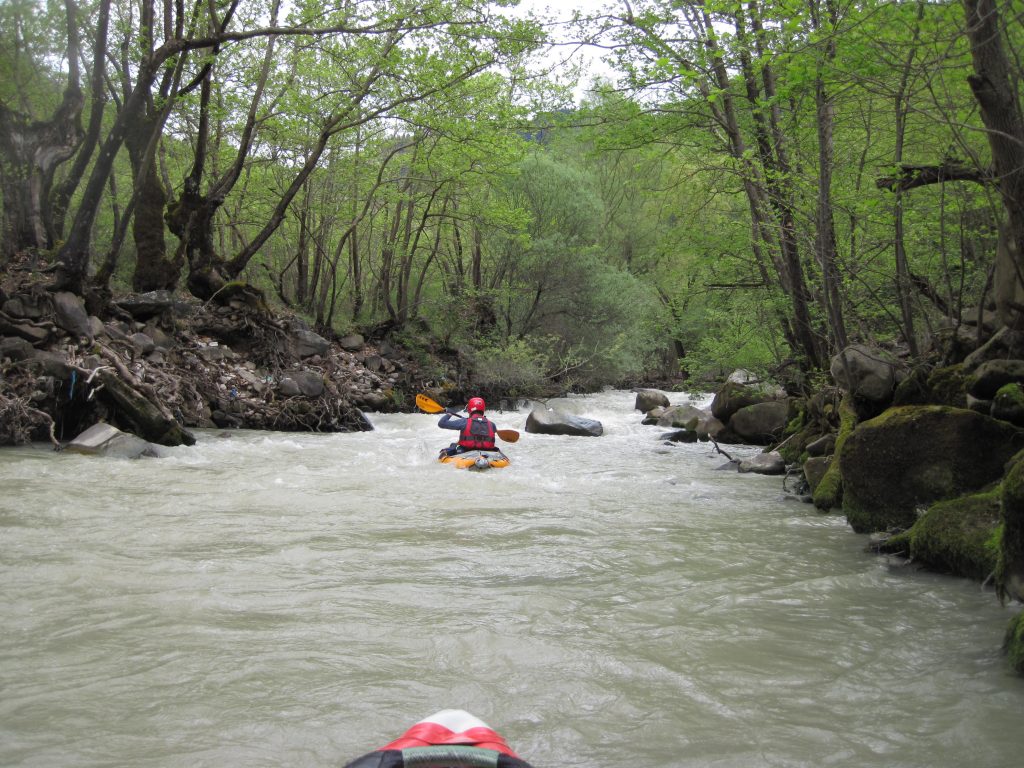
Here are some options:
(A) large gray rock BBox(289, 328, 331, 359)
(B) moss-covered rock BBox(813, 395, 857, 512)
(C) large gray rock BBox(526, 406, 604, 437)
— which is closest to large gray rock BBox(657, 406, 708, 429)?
(C) large gray rock BBox(526, 406, 604, 437)

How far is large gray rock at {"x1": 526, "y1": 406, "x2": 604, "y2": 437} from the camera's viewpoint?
1376 cm

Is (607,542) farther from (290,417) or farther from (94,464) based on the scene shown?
(290,417)

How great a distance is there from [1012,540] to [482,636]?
8.72 ft

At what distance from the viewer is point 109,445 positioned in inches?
349

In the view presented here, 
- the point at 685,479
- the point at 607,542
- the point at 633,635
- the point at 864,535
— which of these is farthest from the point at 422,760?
the point at 685,479

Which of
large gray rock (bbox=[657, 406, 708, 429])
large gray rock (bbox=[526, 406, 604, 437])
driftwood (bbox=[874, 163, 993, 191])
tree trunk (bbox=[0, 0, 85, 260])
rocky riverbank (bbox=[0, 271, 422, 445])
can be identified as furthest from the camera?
large gray rock (bbox=[657, 406, 708, 429])

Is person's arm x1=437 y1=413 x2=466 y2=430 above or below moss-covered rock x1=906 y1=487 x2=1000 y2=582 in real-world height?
below

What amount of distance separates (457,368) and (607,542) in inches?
526

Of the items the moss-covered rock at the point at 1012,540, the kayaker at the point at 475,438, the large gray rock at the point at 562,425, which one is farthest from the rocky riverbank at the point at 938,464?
the large gray rock at the point at 562,425

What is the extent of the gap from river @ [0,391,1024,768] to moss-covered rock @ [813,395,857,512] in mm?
260

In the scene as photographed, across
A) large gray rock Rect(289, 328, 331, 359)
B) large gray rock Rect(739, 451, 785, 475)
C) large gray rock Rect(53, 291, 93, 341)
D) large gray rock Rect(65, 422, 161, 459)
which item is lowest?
large gray rock Rect(65, 422, 161, 459)

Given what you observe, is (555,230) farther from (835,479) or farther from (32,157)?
(835,479)

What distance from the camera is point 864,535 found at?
584cm

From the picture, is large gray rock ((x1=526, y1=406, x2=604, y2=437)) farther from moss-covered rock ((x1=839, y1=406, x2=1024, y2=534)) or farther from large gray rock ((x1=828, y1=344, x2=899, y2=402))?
moss-covered rock ((x1=839, y1=406, x2=1024, y2=534))
